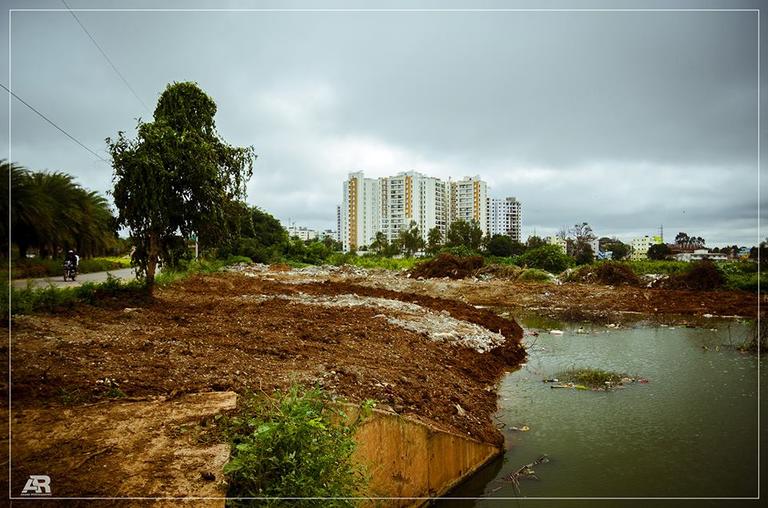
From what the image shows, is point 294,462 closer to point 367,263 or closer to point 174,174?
Answer: point 174,174

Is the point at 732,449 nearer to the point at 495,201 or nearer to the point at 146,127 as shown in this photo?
the point at 146,127

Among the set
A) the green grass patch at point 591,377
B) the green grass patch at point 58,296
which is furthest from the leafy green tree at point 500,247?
the green grass patch at point 58,296

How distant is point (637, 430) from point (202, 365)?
5.39 m

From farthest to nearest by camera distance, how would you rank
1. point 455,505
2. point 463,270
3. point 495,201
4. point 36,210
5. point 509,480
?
point 495,201 → point 463,270 → point 36,210 → point 509,480 → point 455,505

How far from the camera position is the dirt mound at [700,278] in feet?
61.0

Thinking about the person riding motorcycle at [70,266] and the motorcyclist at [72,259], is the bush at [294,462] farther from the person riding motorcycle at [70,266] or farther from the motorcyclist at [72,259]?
the motorcyclist at [72,259]

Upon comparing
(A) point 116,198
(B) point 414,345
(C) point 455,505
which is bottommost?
(C) point 455,505

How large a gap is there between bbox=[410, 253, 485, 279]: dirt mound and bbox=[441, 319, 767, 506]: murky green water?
53.3 feet

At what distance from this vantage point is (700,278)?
18.9 meters

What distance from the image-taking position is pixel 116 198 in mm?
9289

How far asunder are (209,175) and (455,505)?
808cm

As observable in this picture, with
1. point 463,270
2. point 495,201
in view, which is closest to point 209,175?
point 463,270

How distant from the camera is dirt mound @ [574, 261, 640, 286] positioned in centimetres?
2170

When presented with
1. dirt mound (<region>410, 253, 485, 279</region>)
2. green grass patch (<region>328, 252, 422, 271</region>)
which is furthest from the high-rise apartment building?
dirt mound (<region>410, 253, 485, 279</region>)
